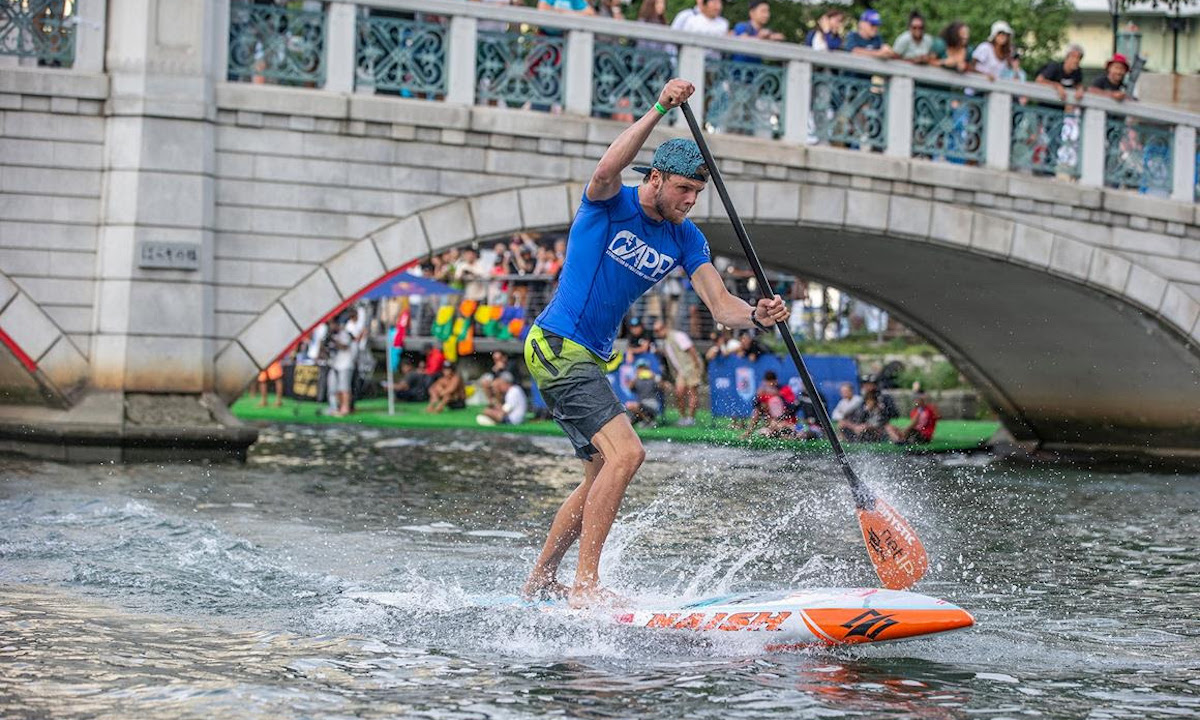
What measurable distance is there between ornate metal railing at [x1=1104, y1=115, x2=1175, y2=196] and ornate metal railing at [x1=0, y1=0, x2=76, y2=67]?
33.0 feet

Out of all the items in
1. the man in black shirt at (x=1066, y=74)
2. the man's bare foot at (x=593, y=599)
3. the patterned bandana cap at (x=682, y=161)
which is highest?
the man in black shirt at (x=1066, y=74)

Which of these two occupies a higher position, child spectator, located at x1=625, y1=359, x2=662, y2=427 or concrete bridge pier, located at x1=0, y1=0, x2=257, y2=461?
concrete bridge pier, located at x1=0, y1=0, x2=257, y2=461

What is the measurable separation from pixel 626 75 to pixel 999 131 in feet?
12.9

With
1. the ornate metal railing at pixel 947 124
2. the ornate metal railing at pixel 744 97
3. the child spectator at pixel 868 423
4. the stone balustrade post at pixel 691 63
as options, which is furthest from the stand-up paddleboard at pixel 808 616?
the child spectator at pixel 868 423

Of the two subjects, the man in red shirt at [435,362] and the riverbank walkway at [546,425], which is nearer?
the riverbank walkway at [546,425]

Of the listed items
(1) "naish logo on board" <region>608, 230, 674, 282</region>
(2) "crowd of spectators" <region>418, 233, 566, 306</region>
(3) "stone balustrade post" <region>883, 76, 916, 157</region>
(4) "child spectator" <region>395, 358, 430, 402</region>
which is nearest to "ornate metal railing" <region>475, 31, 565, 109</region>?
(3) "stone balustrade post" <region>883, 76, 916, 157</region>

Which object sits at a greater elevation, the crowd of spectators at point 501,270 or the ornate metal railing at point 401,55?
the ornate metal railing at point 401,55

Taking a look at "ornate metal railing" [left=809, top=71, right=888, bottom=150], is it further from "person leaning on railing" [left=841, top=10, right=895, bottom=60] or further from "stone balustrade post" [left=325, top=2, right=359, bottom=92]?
"stone balustrade post" [left=325, top=2, right=359, bottom=92]

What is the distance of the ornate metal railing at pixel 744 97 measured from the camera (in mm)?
16562

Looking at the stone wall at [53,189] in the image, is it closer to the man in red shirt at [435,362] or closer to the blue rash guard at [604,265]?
the blue rash guard at [604,265]

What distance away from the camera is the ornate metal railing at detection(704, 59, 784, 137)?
16562 mm

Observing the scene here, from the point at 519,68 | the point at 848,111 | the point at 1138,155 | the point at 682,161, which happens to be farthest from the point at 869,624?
the point at 1138,155

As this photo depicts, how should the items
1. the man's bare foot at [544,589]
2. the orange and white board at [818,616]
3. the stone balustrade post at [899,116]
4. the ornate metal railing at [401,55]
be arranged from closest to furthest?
the orange and white board at [818,616] → the man's bare foot at [544,589] → the ornate metal railing at [401,55] → the stone balustrade post at [899,116]

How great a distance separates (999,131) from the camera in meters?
17.5
